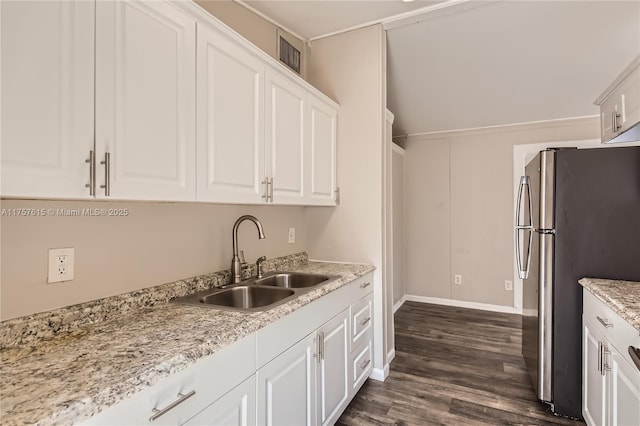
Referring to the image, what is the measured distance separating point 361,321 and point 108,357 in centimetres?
165

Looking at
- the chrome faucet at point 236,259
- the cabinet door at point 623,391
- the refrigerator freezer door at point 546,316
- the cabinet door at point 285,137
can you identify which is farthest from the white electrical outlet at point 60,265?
the refrigerator freezer door at point 546,316

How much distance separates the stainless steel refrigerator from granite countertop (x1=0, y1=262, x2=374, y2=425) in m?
1.68

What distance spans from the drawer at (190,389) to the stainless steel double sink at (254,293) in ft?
1.11

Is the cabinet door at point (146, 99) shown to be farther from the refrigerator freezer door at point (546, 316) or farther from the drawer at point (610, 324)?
the refrigerator freezer door at point (546, 316)

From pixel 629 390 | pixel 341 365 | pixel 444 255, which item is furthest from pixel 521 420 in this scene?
pixel 444 255

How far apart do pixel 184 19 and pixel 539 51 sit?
280 centimetres

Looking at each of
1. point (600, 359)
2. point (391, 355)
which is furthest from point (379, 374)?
point (600, 359)

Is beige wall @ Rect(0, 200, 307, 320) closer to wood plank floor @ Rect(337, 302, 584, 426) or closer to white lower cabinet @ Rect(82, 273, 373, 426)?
white lower cabinet @ Rect(82, 273, 373, 426)

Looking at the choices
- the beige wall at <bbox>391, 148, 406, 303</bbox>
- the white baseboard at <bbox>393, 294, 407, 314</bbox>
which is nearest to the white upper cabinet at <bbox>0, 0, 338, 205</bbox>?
the beige wall at <bbox>391, 148, 406, 303</bbox>

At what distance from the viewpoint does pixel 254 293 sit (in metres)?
1.94

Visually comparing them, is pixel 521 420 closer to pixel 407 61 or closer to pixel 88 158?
pixel 88 158

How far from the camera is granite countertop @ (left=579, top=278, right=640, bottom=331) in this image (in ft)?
4.57

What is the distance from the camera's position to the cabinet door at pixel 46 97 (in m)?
0.88

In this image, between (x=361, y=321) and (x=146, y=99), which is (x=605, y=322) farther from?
(x=146, y=99)
